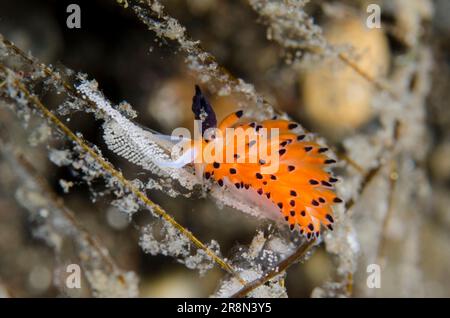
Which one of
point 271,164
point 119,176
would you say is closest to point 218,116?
point 271,164

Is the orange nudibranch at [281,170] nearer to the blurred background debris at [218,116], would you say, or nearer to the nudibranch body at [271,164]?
the nudibranch body at [271,164]

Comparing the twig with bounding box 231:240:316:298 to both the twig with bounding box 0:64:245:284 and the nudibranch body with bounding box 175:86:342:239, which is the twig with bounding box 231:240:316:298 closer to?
the twig with bounding box 0:64:245:284

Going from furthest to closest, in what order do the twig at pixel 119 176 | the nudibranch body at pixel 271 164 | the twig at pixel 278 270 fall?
the twig at pixel 278 270, the nudibranch body at pixel 271 164, the twig at pixel 119 176

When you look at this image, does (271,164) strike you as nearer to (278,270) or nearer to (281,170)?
(281,170)

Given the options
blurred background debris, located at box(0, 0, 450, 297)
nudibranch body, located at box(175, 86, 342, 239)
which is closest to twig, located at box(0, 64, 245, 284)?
blurred background debris, located at box(0, 0, 450, 297)

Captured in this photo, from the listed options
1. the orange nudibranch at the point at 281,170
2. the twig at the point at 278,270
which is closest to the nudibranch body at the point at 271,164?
the orange nudibranch at the point at 281,170

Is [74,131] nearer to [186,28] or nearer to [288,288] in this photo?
[186,28]

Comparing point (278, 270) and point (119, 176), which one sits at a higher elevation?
point (119, 176)

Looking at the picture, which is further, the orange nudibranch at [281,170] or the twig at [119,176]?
the orange nudibranch at [281,170]
